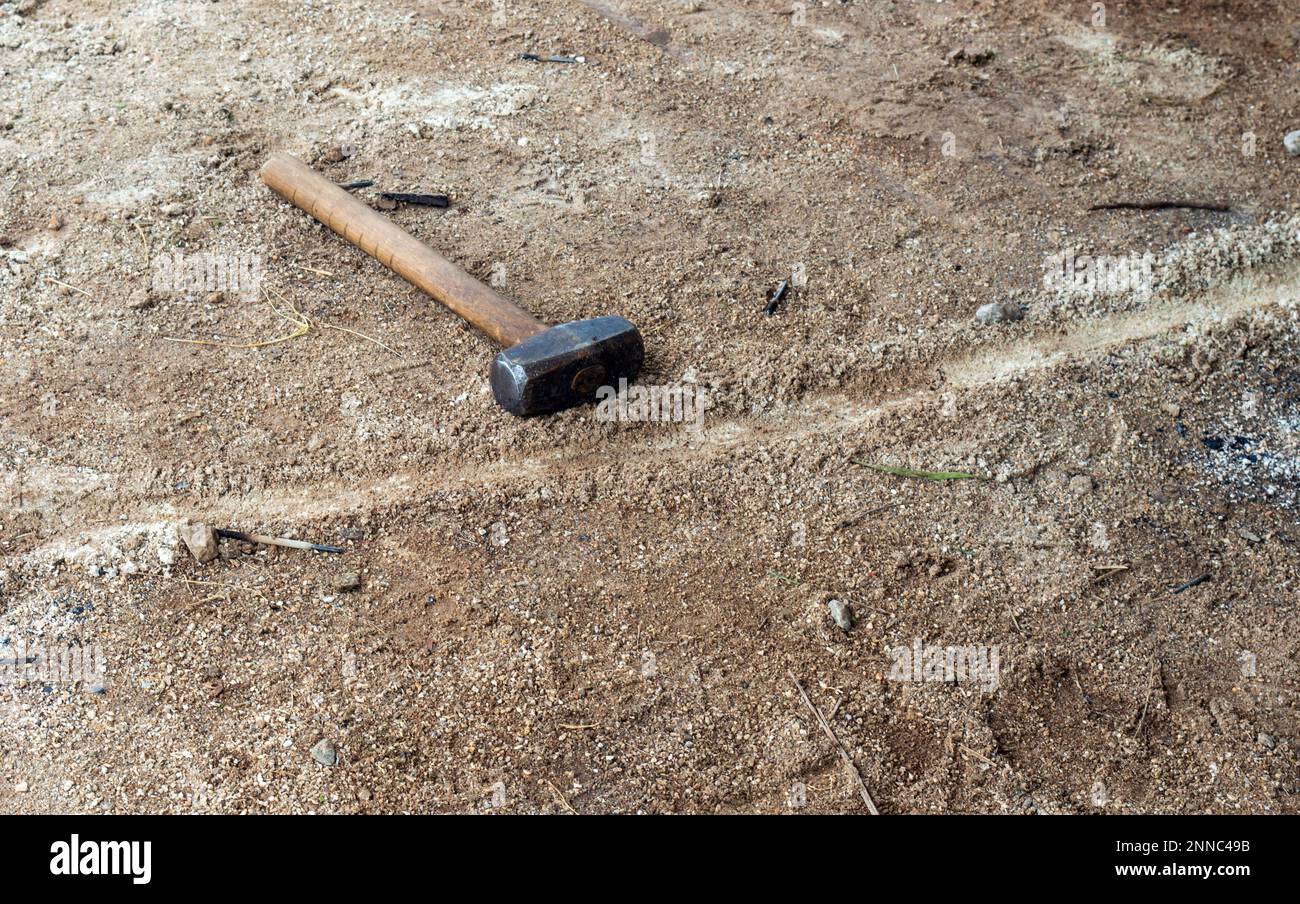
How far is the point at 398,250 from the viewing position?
17.3 ft

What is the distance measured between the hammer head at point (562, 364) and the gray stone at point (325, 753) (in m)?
1.60

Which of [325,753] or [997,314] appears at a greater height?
[997,314]

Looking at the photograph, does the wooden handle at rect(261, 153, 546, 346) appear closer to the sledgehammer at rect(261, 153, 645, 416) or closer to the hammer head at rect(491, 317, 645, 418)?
the sledgehammer at rect(261, 153, 645, 416)

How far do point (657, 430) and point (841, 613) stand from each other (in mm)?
1198

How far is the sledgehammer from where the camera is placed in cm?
454

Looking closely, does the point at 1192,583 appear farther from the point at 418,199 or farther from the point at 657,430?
the point at 418,199

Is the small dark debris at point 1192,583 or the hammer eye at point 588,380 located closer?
the small dark debris at point 1192,583

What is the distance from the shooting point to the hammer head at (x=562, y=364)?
451cm

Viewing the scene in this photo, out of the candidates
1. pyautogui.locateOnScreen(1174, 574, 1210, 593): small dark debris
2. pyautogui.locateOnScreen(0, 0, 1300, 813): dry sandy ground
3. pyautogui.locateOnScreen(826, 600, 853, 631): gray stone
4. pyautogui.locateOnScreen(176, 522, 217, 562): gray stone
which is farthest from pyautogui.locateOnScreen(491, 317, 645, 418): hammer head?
pyautogui.locateOnScreen(1174, 574, 1210, 593): small dark debris

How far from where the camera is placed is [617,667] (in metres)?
3.84

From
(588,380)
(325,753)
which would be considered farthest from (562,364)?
(325,753)

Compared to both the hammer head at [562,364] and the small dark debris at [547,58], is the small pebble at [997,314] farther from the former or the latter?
the small dark debris at [547,58]

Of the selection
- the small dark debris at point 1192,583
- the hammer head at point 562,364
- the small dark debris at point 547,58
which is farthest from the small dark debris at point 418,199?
→ the small dark debris at point 1192,583
